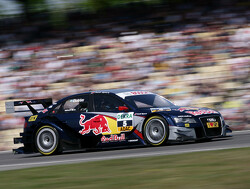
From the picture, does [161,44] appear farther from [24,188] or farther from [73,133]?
[24,188]

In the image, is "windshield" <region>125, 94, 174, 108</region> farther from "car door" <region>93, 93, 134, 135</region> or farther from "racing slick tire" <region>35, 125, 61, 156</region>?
"racing slick tire" <region>35, 125, 61, 156</region>

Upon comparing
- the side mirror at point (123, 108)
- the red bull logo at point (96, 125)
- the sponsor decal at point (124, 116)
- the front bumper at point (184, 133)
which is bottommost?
the front bumper at point (184, 133)

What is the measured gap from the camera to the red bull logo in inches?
453

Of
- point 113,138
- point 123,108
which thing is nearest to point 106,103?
point 123,108

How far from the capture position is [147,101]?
467 inches

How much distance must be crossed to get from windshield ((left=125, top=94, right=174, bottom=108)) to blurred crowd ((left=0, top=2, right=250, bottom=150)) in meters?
3.97

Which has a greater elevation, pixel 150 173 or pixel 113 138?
pixel 113 138

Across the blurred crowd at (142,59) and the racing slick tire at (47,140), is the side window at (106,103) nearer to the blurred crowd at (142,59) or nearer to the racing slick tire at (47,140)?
the racing slick tire at (47,140)

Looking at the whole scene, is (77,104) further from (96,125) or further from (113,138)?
(113,138)

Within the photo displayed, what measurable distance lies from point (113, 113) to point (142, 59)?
6.53 m

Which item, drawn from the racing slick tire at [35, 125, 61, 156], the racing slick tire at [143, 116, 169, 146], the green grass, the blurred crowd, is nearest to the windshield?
the racing slick tire at [143, 116, 169, 146]

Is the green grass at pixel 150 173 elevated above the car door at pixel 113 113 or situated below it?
below

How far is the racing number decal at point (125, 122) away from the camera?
36.9 ft

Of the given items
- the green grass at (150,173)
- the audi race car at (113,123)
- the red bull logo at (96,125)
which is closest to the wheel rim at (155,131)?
the audi race car at (113,123)
